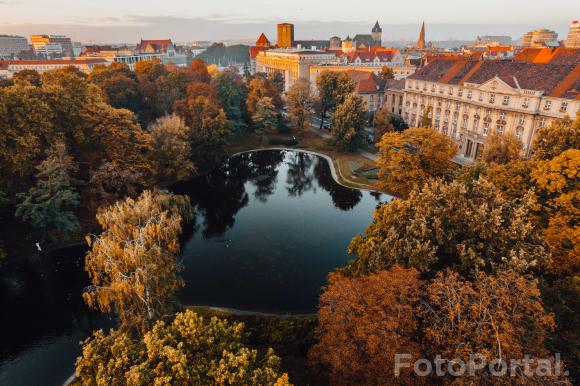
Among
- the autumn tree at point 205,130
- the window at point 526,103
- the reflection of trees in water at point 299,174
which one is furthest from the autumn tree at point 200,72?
the window at point 526,103

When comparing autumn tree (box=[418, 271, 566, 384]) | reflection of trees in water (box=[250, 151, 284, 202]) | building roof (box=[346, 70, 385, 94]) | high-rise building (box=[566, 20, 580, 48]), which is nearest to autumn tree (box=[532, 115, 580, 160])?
autumn tree (box=[418, 271, 566, 384])

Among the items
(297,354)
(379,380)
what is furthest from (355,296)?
(297,354)

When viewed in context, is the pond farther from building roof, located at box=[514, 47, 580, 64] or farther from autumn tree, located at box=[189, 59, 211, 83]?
building roof, located at box=[514, 47, 580, 64]

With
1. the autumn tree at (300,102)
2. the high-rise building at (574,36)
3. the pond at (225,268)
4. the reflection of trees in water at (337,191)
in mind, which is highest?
the high-rise building at (574,36)

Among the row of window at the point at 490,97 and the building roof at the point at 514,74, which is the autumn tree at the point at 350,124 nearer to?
the row of window at the point at 490,97

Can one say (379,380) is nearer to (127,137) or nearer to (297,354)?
(297,354)

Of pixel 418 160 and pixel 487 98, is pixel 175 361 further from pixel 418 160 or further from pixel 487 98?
pixel 487 98

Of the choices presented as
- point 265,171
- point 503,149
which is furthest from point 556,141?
point 265,171
